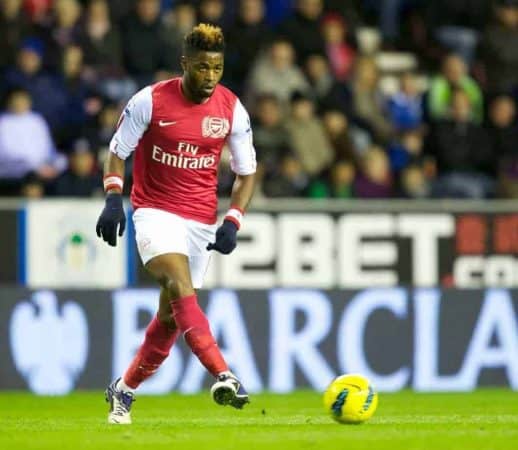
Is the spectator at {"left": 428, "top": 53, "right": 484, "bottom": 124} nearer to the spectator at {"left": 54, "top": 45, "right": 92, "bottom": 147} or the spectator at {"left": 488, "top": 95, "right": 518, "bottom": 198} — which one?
the spectator at {"left": 488, "top": 95, "right": 518, "bottom": 198}

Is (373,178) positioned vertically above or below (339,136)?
below

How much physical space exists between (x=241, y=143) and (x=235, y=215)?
46 centimetres

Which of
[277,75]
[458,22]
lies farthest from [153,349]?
[458,22]

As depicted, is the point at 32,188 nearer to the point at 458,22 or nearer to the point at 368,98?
the point at 368,98

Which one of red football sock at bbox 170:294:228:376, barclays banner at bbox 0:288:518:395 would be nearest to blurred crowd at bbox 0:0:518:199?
barclays banner at bbox 0:288:518:395

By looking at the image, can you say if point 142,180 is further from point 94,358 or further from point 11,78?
point 11,78

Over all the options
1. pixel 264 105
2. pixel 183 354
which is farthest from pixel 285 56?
pixel 183 354

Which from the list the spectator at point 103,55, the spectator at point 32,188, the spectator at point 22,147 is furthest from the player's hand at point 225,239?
the spectator at point 103,55

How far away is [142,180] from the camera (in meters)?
10.3

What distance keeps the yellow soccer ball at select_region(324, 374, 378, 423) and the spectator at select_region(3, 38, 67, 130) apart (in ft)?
23.8

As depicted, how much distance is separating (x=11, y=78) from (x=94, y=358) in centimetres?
319

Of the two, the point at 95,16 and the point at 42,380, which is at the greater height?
the point at 95,16

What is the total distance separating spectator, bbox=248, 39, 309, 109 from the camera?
58.1 feet

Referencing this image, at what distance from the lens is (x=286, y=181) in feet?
53.5
